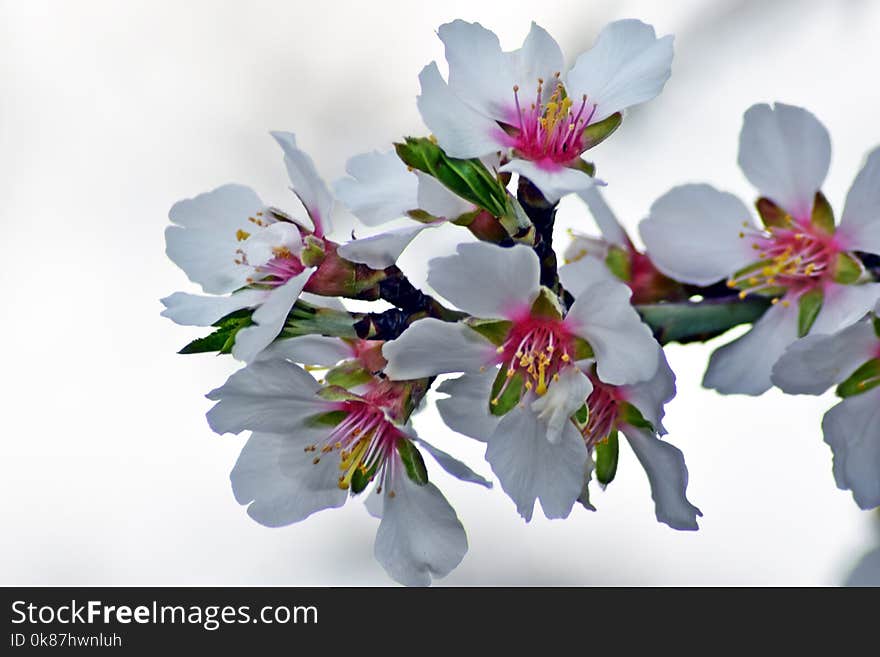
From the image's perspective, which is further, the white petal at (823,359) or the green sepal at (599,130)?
the green sepal at (599,130)

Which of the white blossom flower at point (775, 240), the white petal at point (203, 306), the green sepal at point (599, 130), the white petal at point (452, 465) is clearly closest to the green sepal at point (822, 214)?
the white blossom flower at point (775, 240)

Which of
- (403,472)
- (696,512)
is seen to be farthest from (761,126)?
(403,472)

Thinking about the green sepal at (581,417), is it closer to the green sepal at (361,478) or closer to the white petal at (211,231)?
the green sepal at (361,478)

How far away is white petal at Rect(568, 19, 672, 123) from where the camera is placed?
41.1 inches

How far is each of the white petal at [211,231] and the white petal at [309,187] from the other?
87 mm

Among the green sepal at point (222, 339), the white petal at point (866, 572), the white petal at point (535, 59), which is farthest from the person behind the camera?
the white petal at point (866, 572)

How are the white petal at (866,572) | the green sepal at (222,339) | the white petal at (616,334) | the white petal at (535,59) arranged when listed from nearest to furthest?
the white petal at (616,334) → the green sepal at (222,339) → the white petal at (535,59) → the white petal at (866,572)

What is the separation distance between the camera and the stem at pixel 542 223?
972 millimetres

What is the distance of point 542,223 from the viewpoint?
0.98 meters

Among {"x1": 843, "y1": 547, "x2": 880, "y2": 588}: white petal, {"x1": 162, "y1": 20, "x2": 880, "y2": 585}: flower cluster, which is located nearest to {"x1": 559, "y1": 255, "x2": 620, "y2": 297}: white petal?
{"x1": 162, "y1": 20, "x2": 880, "y2": 585}: flower cluster

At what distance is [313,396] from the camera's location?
3.33 ft

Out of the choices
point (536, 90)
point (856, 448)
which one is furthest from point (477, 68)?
→ point (856, 448)

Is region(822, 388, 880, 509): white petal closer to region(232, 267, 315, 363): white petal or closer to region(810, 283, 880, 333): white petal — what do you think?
region(810, 283, 880, 333): white petal

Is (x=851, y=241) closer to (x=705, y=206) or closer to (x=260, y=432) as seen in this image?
(x=705, y=206)
